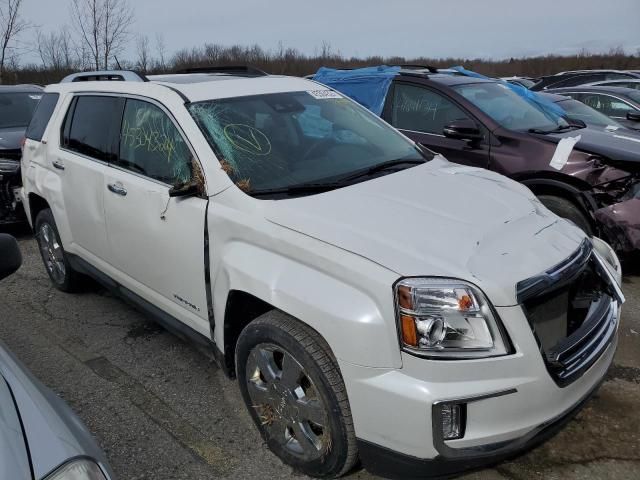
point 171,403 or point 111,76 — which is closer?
point 171,403

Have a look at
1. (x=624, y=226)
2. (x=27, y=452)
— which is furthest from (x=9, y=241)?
(x=624, y=226)

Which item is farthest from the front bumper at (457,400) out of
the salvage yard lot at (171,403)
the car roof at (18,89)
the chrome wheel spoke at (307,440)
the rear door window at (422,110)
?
the car roof at (18,89)

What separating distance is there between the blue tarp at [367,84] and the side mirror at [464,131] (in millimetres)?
1034

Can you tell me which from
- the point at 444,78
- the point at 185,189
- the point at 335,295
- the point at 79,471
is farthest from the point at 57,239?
the point at 444,78

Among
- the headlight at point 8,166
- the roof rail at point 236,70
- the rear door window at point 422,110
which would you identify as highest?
the roof rail at point 236,70

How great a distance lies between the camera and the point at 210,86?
10.7 feet

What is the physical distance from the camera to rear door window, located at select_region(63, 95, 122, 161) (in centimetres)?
365

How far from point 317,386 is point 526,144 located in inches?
140

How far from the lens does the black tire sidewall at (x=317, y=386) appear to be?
2.19m

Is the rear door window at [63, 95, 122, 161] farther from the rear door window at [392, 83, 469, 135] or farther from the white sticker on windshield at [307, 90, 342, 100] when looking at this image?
the rear door window at [392, 83, 469, 135]

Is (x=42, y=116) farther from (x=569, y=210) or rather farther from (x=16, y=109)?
(x=569, y=210)

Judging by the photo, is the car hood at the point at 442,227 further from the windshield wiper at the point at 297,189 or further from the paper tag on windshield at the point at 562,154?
the paper tag on windshield at the point at 562,154

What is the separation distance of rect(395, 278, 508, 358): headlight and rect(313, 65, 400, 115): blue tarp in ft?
13.5

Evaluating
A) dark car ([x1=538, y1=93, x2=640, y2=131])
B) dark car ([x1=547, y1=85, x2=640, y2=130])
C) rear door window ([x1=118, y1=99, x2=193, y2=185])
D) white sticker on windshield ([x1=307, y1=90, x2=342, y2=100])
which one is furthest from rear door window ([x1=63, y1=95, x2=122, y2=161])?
dark car ([x1=547, y1=85, x2=640, y2=130])
